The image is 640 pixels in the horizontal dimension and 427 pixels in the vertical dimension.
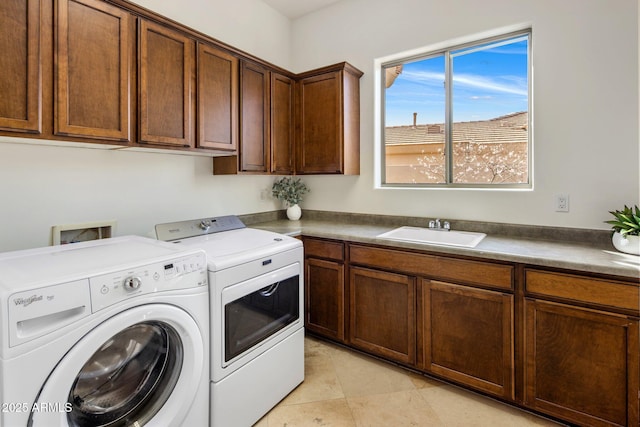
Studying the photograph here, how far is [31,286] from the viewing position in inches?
38.3

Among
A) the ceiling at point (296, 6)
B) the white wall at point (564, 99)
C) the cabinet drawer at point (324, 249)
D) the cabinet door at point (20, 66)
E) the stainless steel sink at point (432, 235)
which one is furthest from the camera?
the ceiling at point (296, 6)

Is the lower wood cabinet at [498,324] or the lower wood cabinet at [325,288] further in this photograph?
the lower wood cabinet at [325,288]

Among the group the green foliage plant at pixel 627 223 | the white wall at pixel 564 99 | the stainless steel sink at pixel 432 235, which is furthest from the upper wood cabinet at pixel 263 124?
the green foliage plant at pixel 627 223

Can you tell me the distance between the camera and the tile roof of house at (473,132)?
234 centimetres

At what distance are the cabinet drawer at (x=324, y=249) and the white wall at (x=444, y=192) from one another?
0.64 m

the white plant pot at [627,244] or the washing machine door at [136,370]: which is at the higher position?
the white plant pot at [627,244]

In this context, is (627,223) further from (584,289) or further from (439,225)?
(439,225)

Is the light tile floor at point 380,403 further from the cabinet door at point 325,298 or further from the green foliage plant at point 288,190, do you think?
the green foliage plant at point 288,190

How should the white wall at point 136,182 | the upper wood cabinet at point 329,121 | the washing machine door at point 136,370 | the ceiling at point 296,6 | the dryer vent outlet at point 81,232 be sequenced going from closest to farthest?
the washing machine door at point 136,370, the white wall at point 136,182, the dryer vent outlet at point 81,232, the upper wood cabinet at point 329,121, the ceiling at point 296,6

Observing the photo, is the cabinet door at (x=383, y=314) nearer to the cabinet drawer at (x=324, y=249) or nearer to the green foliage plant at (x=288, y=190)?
the cabinet drawer at (x=324, y=249)

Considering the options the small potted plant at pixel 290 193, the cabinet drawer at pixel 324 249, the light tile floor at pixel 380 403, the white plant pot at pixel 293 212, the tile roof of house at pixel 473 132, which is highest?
the tile roof of house at pixel 473 132

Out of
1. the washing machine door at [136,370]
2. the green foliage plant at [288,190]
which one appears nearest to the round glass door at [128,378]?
the washing machine door at [136,370]

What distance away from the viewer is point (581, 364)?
62.8 inches

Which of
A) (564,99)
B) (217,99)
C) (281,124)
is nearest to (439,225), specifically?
(564,99)
